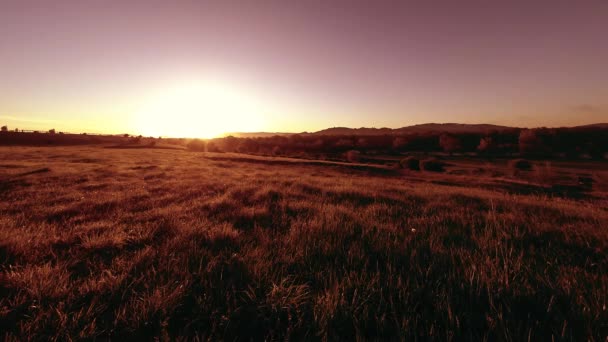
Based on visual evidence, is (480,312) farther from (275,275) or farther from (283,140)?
(283,140)

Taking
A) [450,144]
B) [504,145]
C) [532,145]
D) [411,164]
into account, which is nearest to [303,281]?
[411,164]

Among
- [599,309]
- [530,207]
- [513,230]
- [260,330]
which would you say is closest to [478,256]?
[599,309]

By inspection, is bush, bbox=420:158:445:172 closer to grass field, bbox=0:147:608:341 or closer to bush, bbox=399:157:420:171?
bush, bbox=399:157:420:171

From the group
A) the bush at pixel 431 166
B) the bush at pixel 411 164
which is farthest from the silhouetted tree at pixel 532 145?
the bush at pixel 411 164

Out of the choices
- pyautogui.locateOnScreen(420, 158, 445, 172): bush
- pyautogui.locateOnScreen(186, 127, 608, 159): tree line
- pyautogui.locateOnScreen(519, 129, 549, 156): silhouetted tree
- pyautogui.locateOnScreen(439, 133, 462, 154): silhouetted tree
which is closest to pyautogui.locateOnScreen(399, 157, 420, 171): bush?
pyautogui.locateOnScreen(420, 158, 445, 172): bush

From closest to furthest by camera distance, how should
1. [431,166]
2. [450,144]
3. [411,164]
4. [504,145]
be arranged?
[431,166], [411,164], [504,145], [450,144]

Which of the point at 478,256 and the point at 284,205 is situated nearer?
the point at 478,256

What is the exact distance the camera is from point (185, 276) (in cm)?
226

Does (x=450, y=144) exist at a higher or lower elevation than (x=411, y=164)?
higher

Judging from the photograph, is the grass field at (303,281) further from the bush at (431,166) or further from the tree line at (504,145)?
the tree line at (504,145)

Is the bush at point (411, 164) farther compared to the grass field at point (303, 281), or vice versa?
the bush at point (411, 164)

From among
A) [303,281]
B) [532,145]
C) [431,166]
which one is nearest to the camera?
[303,281]

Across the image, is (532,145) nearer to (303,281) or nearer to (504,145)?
(504,145)

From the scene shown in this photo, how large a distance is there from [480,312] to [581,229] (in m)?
3.71
